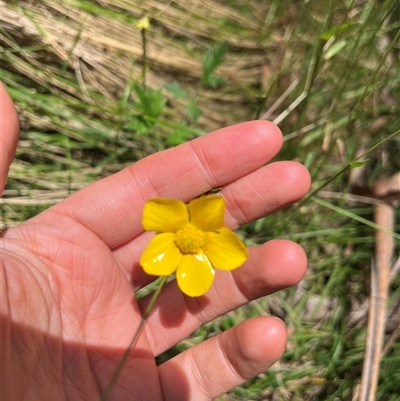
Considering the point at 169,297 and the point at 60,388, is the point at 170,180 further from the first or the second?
the point at 60,388

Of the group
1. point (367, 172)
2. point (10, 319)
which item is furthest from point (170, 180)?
point (367, 172)

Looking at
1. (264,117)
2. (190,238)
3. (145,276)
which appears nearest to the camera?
(190,238)

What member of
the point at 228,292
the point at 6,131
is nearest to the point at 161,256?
the point at 228,292

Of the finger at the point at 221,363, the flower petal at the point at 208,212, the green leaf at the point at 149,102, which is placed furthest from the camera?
the green leaf at the point at 149,102

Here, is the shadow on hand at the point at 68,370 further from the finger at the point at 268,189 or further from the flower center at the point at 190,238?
the finger at the point at 268,189

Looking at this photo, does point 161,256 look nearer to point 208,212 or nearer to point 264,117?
point 208,212

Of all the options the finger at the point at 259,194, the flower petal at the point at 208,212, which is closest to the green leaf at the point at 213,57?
the finger at the point at 259,194

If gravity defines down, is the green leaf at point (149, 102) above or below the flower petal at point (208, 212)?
above
